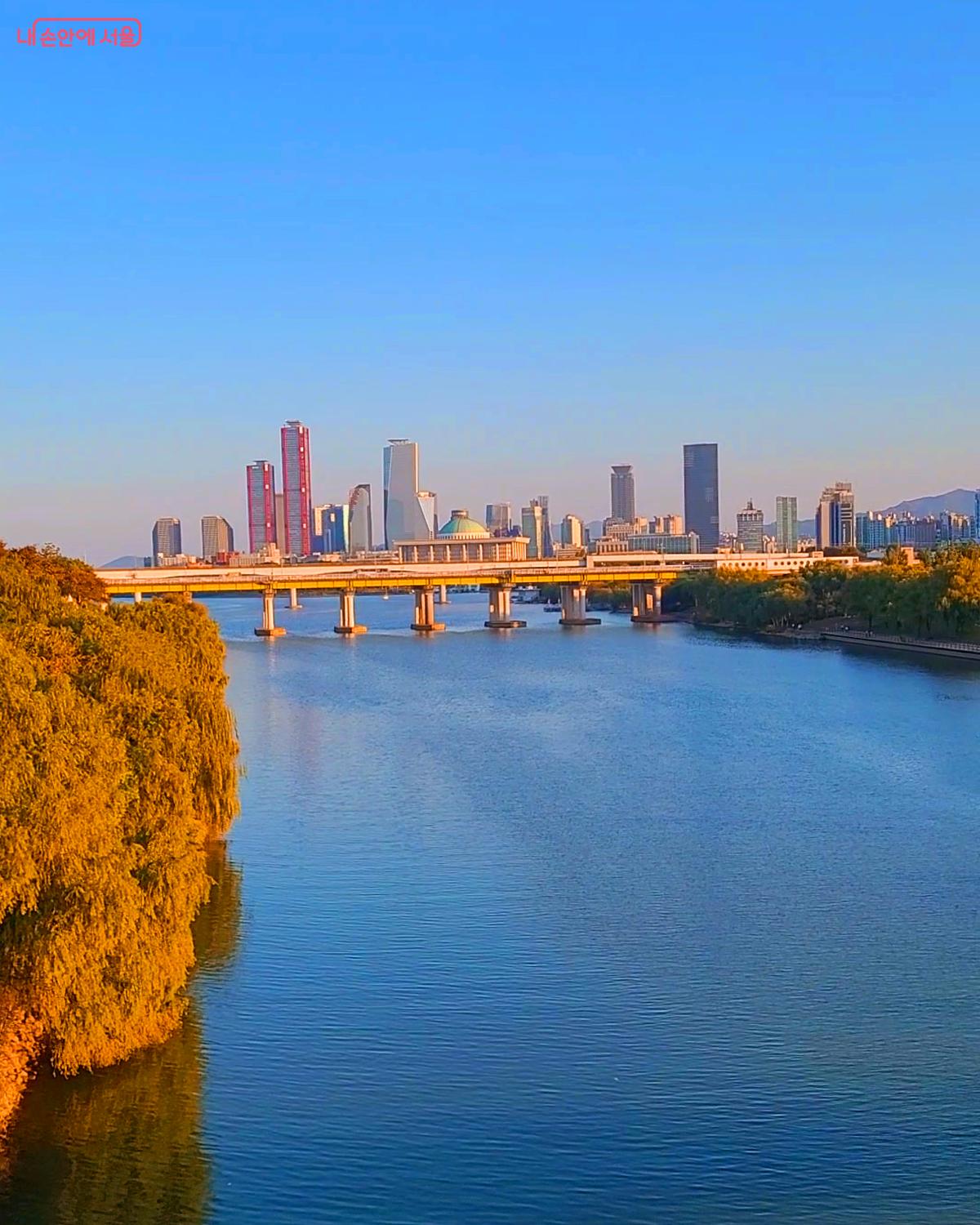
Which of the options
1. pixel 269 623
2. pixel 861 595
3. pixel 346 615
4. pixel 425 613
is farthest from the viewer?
pixel 425 613

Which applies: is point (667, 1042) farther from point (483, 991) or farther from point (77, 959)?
point (77, 959)

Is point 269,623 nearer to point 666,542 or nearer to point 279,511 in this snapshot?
point 666,542

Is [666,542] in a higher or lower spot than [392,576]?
higher

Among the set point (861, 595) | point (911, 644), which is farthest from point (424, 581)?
point (911, 644)

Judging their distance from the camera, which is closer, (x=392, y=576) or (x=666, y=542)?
(x=392, y=576)

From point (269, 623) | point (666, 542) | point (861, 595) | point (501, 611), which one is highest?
point (666, 542)

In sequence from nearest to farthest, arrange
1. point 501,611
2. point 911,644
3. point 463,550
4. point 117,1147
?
1. point 117,1147
2. point 911,644
3. point 501,611
4. point 463,550

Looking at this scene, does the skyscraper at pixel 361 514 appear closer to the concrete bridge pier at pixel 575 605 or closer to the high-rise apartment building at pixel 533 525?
the high-rise apartment building at pixel 533 525
